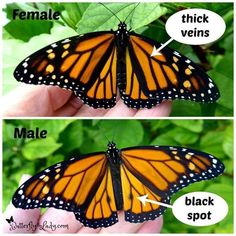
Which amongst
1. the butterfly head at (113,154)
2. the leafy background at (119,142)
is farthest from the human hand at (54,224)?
the butterfly head at (113,154)

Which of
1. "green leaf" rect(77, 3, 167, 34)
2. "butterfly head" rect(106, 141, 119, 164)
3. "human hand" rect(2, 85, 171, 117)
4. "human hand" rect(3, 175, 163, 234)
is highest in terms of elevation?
"green leaf" rect(77, 3, 167, 34)

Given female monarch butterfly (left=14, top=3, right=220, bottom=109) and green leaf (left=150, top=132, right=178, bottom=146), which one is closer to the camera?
female monarch butterfly (left=14, top=3, right=220, bottom=109)

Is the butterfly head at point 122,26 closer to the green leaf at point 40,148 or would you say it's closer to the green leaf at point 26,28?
the green leaf at point 26,28

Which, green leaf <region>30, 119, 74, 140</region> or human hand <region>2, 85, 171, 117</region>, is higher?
human hand <region>2, 85, 171, 117</region>

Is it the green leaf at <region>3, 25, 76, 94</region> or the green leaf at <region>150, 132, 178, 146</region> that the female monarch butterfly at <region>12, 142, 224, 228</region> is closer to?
the green leaf at <region>150, 132, 178, 146</region>

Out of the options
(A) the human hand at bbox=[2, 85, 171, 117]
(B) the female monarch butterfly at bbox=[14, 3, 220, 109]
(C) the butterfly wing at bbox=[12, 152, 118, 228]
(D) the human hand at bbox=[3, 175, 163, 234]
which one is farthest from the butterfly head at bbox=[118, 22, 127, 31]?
(D) the human hand at bbox=[3, 175, 163, 234]

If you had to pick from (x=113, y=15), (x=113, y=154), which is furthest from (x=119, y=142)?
(x=113, y=15)

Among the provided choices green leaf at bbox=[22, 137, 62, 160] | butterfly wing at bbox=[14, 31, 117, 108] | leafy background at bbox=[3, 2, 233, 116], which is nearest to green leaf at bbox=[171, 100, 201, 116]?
leafy background at bbox=[3, 2, 233, 116]

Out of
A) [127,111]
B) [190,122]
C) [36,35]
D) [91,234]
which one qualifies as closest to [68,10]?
[36,35]
